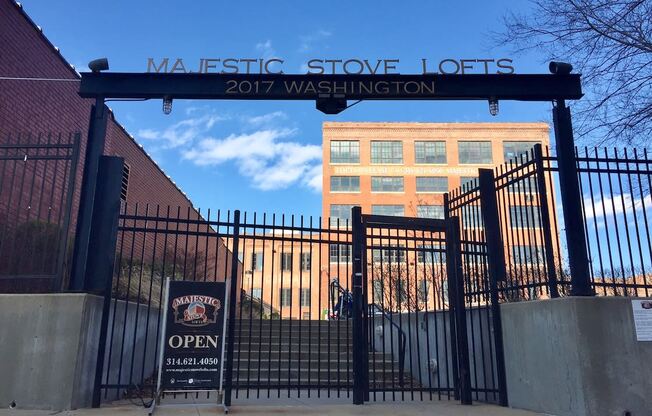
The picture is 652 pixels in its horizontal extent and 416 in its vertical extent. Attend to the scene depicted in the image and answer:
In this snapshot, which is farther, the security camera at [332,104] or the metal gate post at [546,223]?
the security camera at [332,104]

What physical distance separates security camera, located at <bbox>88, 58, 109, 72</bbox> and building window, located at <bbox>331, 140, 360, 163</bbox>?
49.8 metres

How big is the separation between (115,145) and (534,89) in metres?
10.7

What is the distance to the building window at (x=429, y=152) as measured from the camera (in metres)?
57.6

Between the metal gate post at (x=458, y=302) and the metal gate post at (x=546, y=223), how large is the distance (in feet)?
4.42

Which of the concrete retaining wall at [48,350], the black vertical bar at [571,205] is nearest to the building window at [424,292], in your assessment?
the black vertical bar at [571,205]

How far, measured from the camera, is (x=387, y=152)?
189ft

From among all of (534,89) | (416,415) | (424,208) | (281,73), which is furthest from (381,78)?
(424,208)

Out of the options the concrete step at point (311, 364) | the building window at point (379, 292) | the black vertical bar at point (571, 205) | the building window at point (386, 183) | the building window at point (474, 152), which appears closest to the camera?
the black vertical bar at point (571, 205)

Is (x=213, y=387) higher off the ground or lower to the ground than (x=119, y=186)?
lower

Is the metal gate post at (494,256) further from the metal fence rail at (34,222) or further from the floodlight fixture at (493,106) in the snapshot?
the metal fence rail at (34,222)

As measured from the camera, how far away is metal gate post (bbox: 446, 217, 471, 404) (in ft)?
24.5

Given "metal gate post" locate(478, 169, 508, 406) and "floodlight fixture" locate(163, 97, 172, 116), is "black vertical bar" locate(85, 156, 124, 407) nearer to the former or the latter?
"floodlight fixture" locate(163, 97, 172, 116)

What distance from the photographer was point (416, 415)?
638 centimetres

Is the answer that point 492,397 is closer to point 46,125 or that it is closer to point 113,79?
point 113,79
